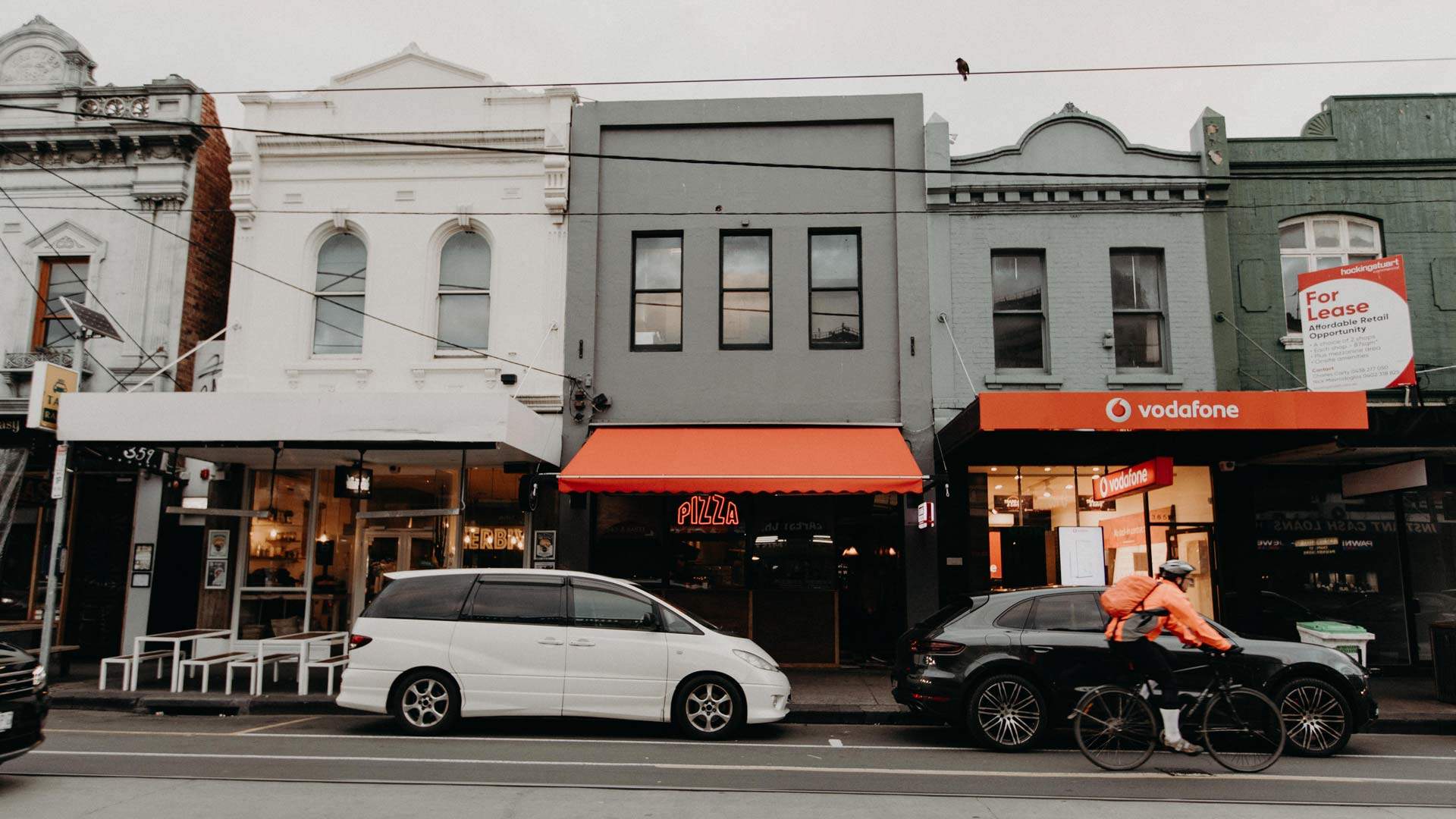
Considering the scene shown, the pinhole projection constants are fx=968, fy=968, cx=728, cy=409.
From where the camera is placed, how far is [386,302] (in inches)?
605

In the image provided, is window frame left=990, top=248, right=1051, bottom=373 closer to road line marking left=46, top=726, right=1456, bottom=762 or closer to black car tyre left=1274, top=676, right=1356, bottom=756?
black car tyre left=1274, top=676, right=1356, bottom=756

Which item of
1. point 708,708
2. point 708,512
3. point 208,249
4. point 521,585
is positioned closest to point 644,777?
point 708,708

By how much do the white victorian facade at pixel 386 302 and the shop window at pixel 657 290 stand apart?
3.94 feet

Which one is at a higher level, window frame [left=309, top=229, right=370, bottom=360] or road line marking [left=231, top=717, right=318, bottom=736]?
window frame [left=309, top=229, right=370, bottom=360]

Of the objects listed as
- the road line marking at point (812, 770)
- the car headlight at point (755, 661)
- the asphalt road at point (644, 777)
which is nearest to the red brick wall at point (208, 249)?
the asphalt road at point (644, 777)

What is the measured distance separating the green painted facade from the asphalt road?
6267 millimetres

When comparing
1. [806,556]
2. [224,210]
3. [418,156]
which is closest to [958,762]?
[806,556]

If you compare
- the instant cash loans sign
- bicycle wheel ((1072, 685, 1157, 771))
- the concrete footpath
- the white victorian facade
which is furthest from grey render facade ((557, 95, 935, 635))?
bicycle wheel ((1072, 685, 1157, 771))

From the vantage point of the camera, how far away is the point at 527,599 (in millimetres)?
10164

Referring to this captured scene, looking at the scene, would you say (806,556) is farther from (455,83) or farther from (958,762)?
(455,83)

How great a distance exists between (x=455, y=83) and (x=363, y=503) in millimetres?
6979

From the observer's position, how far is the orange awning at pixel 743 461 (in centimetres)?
1246

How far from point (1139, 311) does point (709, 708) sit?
938cm

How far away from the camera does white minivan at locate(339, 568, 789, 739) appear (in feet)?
32.0
